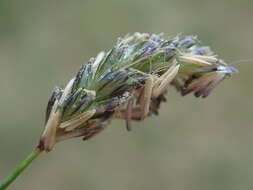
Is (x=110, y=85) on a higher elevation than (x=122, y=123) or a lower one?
higher

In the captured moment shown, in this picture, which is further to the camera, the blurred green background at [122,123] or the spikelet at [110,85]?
the blurred green background at [122,123]

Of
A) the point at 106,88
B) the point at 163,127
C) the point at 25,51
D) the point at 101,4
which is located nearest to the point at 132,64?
the point at 106,88

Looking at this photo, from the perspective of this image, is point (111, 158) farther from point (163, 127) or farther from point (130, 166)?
point (163, 127)

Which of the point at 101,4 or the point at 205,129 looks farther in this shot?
the point at 101,4

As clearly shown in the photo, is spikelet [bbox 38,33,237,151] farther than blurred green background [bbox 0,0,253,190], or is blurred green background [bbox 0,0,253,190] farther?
blurred green background [bbox 0,0,253,190]
